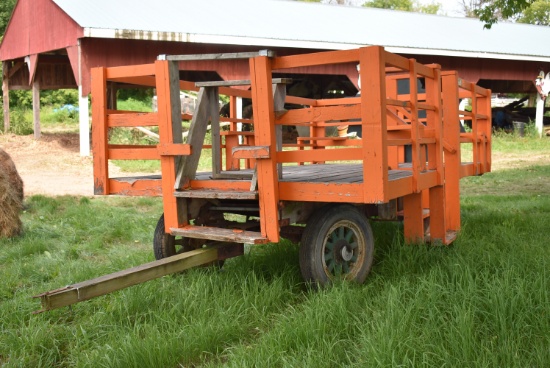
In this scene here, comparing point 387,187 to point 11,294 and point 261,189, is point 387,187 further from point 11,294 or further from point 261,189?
point 11,294

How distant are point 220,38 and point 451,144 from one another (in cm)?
1192

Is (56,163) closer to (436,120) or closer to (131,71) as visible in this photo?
(131,71)

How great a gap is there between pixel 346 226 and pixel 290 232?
0.52 metres

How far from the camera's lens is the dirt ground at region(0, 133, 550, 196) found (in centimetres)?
1254

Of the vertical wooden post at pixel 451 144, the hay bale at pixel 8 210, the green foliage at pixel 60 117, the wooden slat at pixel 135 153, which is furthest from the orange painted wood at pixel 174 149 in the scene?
the green foliage at pixel 60 117

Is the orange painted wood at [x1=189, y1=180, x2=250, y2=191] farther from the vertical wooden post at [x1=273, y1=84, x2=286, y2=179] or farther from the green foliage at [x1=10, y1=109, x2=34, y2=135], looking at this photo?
the green foliage at [x1=10, y1=109, x2=34, y2=135]

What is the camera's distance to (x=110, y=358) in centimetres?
366

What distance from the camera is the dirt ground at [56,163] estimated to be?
12.5 metres

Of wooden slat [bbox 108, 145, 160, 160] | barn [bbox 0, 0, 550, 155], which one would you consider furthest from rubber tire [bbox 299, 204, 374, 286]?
barn [bbox 0, 0, 550, 155]

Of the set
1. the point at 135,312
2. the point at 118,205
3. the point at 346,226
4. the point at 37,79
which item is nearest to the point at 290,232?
the point at 346,226

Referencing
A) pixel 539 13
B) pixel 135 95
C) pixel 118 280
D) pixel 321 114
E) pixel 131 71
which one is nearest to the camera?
pixel 118 280

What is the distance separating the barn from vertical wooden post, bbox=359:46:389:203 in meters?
12.6

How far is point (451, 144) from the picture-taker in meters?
6.25

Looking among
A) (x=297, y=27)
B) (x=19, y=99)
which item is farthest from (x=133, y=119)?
(x=19, y=99)
